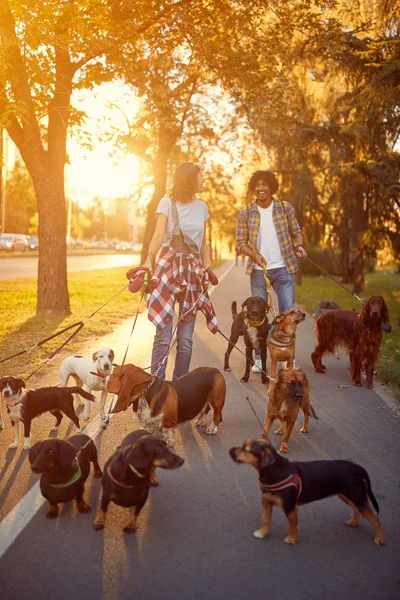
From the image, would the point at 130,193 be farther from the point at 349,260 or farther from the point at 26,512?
the point at 26,512

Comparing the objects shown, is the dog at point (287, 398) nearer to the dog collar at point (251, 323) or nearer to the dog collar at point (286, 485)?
the dog collar at point (286, 485)

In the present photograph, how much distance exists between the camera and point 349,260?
102 feet

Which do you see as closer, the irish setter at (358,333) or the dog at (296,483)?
the dog at (296,483)

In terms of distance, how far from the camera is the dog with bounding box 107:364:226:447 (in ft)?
16.6

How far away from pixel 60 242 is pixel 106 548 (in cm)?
1164

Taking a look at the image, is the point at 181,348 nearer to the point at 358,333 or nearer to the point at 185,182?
the point at 185,182

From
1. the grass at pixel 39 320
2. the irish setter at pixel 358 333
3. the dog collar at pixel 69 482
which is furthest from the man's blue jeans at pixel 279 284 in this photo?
the dog collar at pixel 69 482

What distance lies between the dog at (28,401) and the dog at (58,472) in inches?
50.8

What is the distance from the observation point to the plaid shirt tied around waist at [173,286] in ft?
21.2

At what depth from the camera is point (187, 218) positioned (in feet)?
21.6

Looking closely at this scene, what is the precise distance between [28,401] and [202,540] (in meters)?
2.22

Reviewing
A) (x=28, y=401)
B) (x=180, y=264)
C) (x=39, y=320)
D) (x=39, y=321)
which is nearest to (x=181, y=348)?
(x=180, y=264)

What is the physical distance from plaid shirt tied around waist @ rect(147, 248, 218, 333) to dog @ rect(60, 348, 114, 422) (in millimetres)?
623

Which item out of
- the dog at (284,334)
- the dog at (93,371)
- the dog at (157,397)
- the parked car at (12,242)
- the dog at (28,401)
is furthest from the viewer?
the parked car at (12,242)
